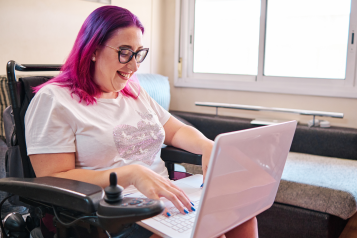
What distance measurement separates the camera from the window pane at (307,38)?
243 cm

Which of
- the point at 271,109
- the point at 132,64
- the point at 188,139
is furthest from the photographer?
the point at 271,109

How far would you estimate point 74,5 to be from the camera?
7.24ft

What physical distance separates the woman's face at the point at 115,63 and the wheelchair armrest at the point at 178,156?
0.32 meters

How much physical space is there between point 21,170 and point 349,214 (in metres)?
1.43

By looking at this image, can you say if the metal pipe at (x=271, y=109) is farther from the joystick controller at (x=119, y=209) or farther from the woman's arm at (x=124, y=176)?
the joystick controller at (x=119, y=209)

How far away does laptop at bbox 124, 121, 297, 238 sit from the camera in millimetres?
693

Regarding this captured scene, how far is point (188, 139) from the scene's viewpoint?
1.33m

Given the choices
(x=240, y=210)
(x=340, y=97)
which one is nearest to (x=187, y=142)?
(x=240, y=210)

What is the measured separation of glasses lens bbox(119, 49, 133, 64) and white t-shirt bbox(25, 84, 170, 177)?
0.15m

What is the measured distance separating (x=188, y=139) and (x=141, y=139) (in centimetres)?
21

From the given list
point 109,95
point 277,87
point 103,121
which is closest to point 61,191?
point 103,121

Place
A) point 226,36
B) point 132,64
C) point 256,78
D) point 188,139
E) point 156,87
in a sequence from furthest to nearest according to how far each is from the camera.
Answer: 1. point 226,36
2. point 256,78
3. point 156,87
4. point 188,139
5. point 132,64

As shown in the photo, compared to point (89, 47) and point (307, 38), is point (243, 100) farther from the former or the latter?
point (89, 47)

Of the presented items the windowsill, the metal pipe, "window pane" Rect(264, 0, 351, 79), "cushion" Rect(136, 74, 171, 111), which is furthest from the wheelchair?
"window pane" Rect(264, 0, 351, 79)
